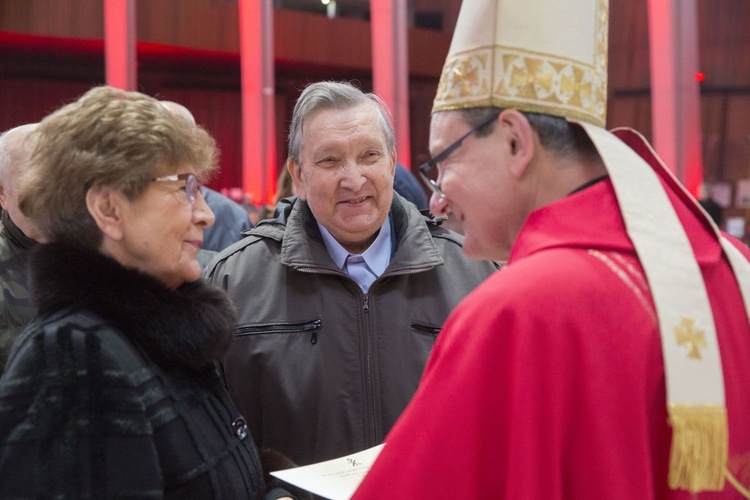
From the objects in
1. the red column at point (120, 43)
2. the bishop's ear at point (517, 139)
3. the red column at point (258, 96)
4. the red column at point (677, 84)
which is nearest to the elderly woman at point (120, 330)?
the bishop's ear at point (517, 139)

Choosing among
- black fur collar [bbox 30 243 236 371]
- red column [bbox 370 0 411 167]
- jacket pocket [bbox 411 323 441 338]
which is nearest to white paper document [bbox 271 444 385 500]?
black fur collar [bbox 30 243 236 371]

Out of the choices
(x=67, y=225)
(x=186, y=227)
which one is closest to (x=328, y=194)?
(x=186, y=227)

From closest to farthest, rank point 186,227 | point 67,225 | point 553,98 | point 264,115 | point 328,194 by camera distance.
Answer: point 553,98 < point 67,225 < point 186,227 < point 328,194 < point 264,115

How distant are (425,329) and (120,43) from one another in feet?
25.5

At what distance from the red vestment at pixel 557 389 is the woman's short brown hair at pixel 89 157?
2.14ft

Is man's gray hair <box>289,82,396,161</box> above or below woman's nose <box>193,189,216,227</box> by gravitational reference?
above

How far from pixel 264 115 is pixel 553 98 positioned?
28.9 feet

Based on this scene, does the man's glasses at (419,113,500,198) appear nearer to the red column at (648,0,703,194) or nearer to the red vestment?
the red vestment

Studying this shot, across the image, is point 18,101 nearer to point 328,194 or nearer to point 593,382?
point 328,194

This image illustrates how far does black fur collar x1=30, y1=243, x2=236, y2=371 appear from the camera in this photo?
55.9 inches

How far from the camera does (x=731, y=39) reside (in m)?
9.24

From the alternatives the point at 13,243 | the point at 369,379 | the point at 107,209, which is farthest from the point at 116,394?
the point at 13,243

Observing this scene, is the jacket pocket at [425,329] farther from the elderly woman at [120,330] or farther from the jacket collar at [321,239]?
the elderly woman at [120,330]

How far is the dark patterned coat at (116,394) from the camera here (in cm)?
129
